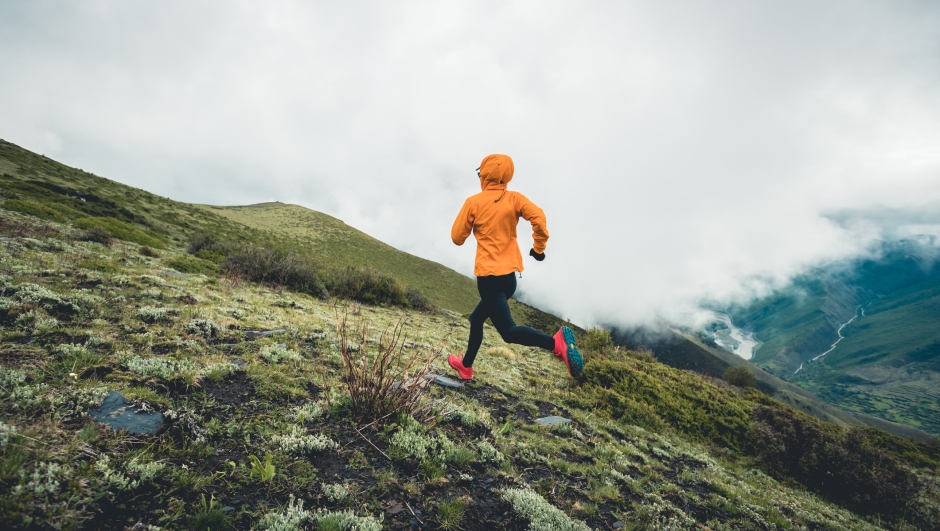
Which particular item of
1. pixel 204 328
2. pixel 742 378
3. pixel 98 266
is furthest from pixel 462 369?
pixel 742 378

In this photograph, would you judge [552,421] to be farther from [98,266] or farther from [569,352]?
[98,266]

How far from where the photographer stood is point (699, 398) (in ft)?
36.6

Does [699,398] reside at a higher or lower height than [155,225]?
lower

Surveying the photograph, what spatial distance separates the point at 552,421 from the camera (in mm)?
7301

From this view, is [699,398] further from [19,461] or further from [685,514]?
[19,461]

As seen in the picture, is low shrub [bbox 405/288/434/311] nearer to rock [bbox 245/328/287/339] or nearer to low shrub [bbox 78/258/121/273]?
low shrub [bbox 78/258/121/273]

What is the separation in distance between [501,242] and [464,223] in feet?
2.39

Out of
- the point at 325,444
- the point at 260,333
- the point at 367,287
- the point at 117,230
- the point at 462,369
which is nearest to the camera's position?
the point at 325,444

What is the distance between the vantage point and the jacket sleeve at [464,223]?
6035 millimetres

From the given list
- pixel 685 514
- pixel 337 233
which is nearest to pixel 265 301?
pixel 685 514

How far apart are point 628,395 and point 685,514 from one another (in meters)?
6.00

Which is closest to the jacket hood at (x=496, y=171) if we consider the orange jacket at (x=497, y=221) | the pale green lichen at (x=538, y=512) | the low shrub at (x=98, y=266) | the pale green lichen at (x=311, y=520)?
the orange jacket at (x=497, y=221)

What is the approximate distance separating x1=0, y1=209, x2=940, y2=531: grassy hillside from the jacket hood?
274 cm

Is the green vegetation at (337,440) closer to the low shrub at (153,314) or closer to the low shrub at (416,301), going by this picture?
the low shrub at (153,314)
